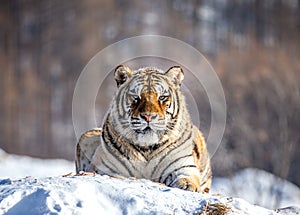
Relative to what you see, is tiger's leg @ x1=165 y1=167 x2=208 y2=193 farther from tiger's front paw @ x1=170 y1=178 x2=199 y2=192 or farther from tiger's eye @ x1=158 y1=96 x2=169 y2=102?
tiger's eye @ x1=158 y1=96 x2=169 y2=102

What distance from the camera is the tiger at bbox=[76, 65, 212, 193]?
6164 mm

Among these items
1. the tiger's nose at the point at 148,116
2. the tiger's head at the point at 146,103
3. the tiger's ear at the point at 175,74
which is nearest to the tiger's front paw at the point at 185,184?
the tiger's head at the point at 146,103

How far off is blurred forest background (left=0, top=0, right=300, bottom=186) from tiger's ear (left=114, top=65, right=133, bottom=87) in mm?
8104

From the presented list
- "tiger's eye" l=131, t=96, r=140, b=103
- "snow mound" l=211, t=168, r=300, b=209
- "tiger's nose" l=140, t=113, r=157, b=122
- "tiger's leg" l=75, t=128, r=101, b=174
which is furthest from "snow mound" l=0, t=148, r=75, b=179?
"tiger's nose" l=140, t=113, r=157, b=122

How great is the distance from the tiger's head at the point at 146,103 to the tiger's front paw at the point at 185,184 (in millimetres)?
388

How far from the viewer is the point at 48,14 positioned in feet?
140

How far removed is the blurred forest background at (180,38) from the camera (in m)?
19.0

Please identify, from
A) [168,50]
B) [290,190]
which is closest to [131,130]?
[290,190]

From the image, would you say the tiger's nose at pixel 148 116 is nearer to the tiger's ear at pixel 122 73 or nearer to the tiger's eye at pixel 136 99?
the tiger's eye at pixel 136 99

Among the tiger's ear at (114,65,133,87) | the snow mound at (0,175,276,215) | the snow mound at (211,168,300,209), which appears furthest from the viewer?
the snow mound at (211,168,300,209)

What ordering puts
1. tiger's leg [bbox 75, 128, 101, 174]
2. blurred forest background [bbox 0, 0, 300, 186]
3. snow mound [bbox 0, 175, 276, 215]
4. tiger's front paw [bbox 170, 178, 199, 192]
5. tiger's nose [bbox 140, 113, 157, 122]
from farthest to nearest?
blurred forest background [bbox 0, 0, 300, 186]
tiger's leg [bbox 75, 128, 101, 174]
tiger's nose [bbox 140, 113, 157, 122]
tiger's front paw [bbox 170, 178, 199, 192]
snow mound [bbox 0, 175, 276, 215]

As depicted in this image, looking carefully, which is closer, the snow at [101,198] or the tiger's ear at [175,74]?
the snow at [101,198]

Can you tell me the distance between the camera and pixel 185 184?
5.93 metres

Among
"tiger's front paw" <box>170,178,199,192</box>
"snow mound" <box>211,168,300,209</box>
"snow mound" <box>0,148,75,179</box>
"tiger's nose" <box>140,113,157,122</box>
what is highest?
"tiger's nose" <box>140,113,157,122</box>
